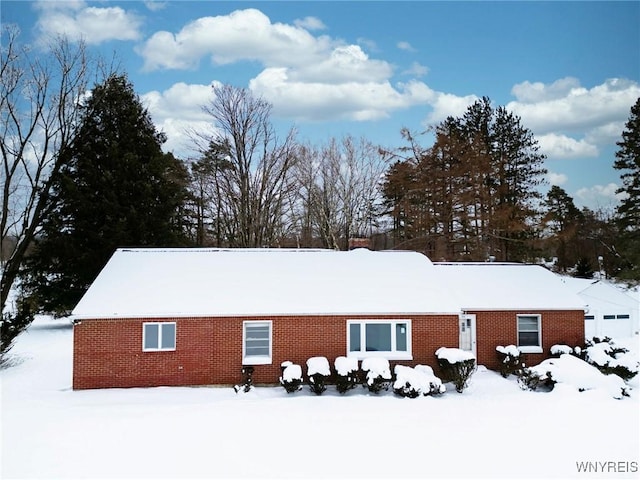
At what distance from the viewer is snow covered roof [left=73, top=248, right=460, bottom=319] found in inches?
555

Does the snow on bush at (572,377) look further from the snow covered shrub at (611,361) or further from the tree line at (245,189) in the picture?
the tree line at (245,189)

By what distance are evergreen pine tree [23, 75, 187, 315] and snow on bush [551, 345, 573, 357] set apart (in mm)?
20112

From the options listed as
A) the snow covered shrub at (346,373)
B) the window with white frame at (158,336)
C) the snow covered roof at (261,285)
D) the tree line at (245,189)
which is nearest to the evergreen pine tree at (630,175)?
the tree line at (245,189)

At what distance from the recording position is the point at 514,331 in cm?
1686

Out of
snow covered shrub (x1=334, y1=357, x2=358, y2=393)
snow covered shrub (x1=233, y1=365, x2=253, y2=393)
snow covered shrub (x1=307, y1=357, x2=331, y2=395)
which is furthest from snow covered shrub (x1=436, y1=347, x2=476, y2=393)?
snow covered shrub (x1=233, y1=365, x2=253, y2=393)

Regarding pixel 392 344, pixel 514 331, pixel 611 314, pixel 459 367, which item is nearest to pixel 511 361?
pixel 514 331

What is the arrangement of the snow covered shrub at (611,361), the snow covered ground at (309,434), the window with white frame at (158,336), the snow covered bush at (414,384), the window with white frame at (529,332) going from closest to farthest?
1. the snow covered ground at (309,434)
2. the snow covered bush at (414,384)
3. the window with white frame at (158,336)
4. the snow covered shrub at (611,361)
5. the window with white frame at (529,332)

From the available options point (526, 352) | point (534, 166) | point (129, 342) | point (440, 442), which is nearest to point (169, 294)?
point (129, 342)

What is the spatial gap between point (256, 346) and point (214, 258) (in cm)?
414

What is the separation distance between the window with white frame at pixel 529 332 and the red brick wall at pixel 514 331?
15 centimetres

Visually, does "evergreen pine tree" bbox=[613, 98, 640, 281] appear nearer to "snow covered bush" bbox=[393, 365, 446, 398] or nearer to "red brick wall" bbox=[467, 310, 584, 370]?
"red brick wall" bbox=[467, 310, 584, 370]

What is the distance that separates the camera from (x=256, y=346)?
14.3 meters

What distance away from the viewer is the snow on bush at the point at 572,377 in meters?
13.2

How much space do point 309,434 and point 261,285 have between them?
255 inches
